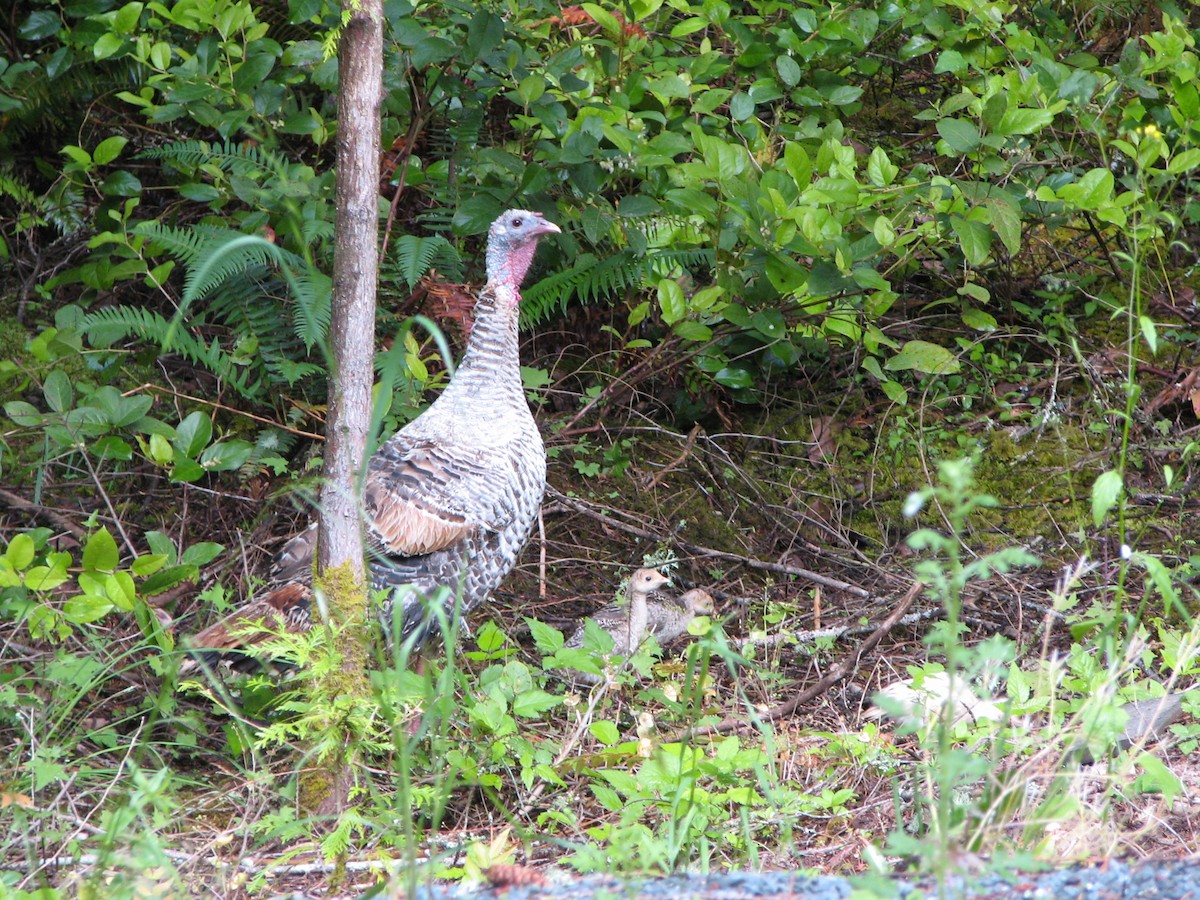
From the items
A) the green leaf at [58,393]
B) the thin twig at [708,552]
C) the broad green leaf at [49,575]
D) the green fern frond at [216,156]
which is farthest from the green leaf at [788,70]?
the broad green leaf at [49,575]

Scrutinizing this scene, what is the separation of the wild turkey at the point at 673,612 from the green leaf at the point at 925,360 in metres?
1.46

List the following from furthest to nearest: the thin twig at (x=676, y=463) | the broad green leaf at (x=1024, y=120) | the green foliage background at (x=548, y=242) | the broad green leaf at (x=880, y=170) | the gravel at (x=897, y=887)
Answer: the thin twig at (x=676, y=463) → the broad green leaf at (x=880, y=170) → the broad green leaf at (x=1024, y=120) → the green foliage background at (x=548, y=242) → the gravel at (x=897, y=887)

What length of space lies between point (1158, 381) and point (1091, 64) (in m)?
1.60

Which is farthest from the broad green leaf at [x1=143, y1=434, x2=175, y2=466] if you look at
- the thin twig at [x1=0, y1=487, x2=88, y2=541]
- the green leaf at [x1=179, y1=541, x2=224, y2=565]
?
the thin twig at [x1=0, y1=487, x2=88, y2=541]

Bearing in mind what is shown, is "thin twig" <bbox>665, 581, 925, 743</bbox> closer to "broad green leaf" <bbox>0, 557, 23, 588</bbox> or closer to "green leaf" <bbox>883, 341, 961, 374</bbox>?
"green leaf" <bbox>883, 341, 961, 374</bbox>

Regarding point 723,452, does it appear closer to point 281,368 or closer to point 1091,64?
point 281,368

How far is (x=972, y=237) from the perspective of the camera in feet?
14.8

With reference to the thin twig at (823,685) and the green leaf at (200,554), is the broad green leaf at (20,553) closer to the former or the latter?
the green leaf at (200,554)

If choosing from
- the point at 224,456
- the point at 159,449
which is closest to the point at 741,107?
the point at 224,456

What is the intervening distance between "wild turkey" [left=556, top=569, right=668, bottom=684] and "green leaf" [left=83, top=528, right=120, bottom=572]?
1.75 metres

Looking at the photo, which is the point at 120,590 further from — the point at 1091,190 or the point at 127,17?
the point at 1091,190

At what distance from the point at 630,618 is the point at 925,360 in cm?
191

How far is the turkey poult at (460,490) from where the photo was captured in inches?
158

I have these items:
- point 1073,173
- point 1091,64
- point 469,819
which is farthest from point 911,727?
point 1091,64
